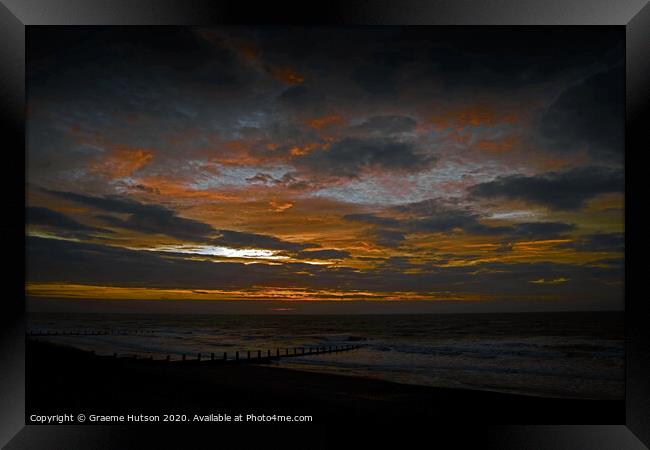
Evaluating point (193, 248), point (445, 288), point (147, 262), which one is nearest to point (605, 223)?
point (445, 288)

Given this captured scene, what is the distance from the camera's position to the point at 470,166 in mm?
3971

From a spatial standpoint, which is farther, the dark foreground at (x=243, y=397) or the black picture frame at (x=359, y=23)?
the dark foreground at (x=243, y=397)

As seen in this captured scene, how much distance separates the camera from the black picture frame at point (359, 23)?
104 inches

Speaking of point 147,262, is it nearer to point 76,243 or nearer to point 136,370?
point 76,243

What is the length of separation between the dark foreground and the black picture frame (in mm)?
A: 147

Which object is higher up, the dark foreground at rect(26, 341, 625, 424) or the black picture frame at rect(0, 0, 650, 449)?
the black picture frame at rect(0, 0, 650, 449)

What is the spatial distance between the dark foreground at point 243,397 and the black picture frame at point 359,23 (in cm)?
15

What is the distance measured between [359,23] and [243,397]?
2.74 meters

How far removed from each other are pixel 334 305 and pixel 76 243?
3.15 meters

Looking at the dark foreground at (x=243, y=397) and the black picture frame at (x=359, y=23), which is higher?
the black picture frame at (x=359, y=23)

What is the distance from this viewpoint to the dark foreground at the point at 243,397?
2928mm

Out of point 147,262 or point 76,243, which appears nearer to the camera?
point 76,243

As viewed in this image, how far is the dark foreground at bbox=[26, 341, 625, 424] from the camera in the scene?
9.61ft

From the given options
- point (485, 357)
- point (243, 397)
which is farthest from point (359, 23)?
point (485, 357)
